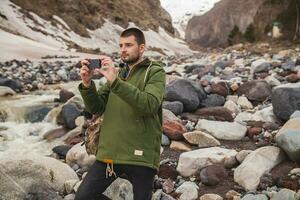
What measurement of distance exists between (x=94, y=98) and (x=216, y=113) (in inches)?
289

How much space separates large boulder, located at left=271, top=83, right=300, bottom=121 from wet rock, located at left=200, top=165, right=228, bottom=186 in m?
3.22

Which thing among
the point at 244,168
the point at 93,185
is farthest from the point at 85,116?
the point at 93,185

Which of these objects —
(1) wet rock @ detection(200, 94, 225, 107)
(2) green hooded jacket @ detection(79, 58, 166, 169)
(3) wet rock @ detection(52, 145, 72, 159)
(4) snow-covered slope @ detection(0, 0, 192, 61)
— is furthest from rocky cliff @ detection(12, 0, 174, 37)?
(2) green hooded jacket @ detection(79, 58, 166, 169)

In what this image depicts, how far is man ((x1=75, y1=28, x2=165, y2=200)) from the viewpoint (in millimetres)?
3984

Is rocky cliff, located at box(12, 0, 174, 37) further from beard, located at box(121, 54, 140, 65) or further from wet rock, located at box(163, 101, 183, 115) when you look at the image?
beard, located at box(121, 54, 140, 65)

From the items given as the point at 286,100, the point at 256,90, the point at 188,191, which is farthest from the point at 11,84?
the point at 188,191

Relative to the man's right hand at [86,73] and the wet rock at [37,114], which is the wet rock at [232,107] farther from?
the man's right hand at [86,73]

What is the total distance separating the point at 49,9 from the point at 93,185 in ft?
209

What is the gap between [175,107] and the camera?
36.8 feet

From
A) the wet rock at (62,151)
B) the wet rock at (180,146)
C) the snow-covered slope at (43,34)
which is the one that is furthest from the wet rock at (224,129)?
the snow-covered slope at (43,34)

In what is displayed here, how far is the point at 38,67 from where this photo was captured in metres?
26.4

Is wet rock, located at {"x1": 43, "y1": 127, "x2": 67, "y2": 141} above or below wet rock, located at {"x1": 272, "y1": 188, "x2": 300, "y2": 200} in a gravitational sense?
below

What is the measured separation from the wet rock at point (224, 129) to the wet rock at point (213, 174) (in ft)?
6.84

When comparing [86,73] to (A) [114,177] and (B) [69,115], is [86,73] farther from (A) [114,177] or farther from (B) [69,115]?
(B) [69,115]
